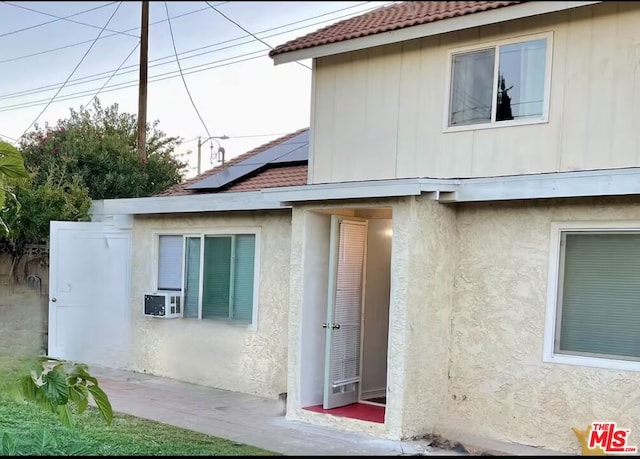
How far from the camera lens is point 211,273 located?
9297 mm

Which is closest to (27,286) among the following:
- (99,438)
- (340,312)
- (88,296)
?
(88,296)

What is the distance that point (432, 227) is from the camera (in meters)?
6.43

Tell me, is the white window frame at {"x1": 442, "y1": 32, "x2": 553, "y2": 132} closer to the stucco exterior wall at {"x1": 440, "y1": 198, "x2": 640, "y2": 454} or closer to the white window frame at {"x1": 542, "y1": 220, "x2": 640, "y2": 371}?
the stucco exterior wall at {"x1": 440, "y1": 198, "x2": 640, "y2": 454}

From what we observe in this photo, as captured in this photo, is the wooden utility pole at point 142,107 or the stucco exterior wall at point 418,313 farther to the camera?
the wooden utility pole at point 142,107

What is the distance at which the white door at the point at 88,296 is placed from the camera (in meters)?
10.4

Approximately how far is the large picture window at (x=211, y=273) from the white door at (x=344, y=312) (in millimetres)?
1882

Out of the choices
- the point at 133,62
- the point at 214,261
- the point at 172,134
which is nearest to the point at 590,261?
the point at 214,261

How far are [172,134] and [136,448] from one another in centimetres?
1174

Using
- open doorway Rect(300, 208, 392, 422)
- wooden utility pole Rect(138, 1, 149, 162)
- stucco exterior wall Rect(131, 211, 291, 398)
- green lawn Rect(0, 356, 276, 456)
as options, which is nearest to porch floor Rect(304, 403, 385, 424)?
open doorway Rect(300, 208, 392, 422)

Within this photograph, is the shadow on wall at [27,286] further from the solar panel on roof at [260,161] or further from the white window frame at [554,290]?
the white window frame at [554,290]

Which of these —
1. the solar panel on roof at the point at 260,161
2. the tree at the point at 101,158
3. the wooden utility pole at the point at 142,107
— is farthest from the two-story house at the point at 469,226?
the tree at the point at 101,158

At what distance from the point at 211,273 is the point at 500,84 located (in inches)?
196

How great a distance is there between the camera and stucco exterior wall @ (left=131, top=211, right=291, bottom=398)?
8484 mm

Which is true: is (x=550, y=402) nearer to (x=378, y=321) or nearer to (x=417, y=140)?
(x=378, y=321)
